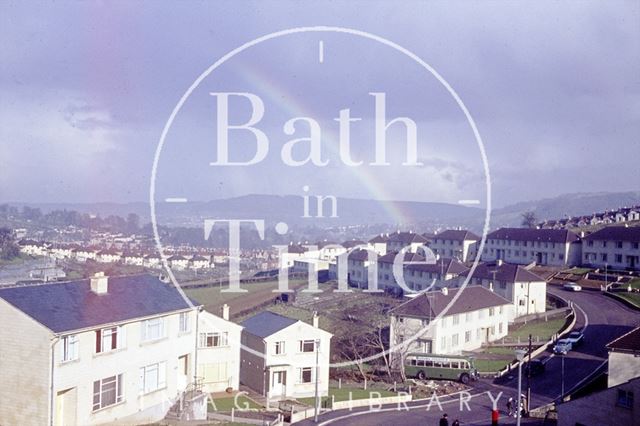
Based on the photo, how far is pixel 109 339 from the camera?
686 inches

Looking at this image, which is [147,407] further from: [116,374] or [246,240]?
[246,240]

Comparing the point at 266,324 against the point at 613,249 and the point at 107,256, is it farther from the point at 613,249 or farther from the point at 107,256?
the point at 613,249

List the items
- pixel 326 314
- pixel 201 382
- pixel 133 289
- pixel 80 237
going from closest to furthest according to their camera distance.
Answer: pixel 133 289
pixel 201 382
pixel 326 314
pixel 80 237

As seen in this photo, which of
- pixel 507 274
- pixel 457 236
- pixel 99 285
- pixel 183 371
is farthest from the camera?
pixel 457 236

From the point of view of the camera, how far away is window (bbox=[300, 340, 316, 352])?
976 inches

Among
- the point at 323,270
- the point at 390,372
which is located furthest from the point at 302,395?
the point at 323,270

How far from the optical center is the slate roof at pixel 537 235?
6369 cm

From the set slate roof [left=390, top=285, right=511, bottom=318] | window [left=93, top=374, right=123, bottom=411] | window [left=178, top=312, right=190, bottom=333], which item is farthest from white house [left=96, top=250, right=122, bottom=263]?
window [left=93, top=374, right=123, bottom=411]

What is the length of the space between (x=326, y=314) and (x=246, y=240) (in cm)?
7067

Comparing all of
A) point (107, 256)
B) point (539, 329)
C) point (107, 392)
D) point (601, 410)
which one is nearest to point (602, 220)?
point (539, 329)

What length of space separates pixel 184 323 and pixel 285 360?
17.6ft

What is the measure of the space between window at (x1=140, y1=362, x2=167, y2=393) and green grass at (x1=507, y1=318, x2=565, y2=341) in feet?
75.7

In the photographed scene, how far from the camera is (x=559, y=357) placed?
2908 centimetres

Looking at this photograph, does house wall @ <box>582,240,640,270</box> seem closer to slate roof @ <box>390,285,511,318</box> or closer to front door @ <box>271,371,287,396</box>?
slate roof @ <box>390,285,511,318</box>
